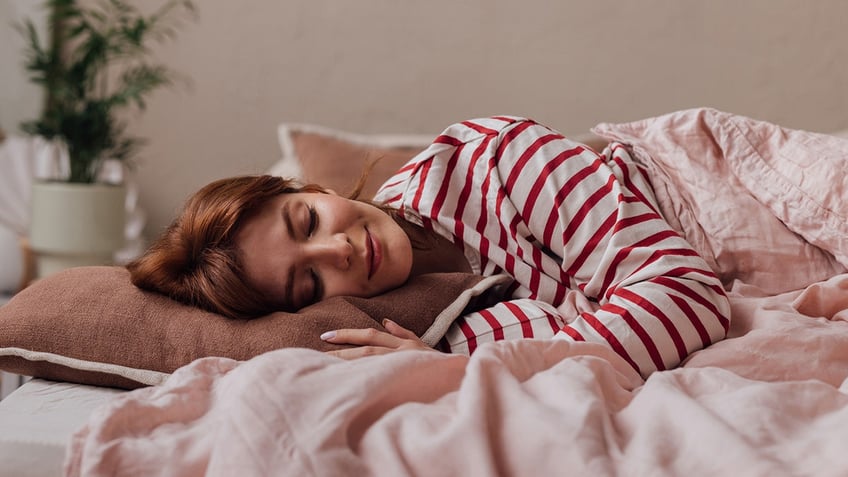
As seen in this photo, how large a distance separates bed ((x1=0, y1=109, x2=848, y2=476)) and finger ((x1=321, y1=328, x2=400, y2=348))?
28 millimetres

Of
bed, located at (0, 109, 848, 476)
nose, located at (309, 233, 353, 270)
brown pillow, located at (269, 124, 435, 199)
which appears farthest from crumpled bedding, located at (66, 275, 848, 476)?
brown pillow, located at (269, 124, 435, 199)

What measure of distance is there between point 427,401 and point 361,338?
0.92ft

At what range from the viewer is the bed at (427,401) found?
0.67 m

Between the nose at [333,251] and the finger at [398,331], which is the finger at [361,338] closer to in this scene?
the finger at [398,331]

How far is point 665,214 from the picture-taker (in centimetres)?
136

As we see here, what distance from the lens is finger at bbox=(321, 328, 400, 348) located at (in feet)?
3.46

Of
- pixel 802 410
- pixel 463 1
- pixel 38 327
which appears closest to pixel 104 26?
pixel 463 1

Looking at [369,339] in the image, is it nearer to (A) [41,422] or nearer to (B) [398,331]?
(B) [398,331]

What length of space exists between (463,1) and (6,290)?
1.63 meters

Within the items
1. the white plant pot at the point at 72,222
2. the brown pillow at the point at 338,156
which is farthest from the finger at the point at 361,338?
the white plant pot at the point at 72,222

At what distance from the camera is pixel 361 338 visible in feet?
3.47

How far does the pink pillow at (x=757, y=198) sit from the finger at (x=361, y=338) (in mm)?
538

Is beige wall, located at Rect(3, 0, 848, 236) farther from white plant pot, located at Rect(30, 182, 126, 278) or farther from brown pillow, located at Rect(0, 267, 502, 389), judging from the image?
brown pillow, located at Rect(0, 267, 502, 389)

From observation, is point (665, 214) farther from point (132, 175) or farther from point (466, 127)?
point (132, 175)
